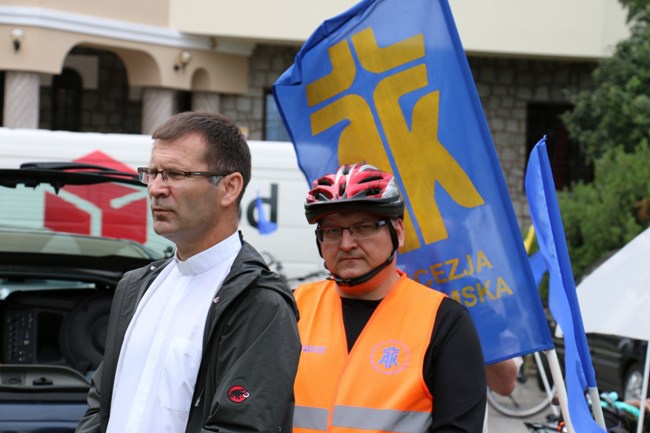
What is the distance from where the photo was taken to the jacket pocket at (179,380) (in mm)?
2709

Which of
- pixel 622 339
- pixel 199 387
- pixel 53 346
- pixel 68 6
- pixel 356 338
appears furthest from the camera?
pixel 68 6

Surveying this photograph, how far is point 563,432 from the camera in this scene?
4738 millimetres

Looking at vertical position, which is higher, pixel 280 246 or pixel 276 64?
pixel 276 64

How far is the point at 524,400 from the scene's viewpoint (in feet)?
40.3

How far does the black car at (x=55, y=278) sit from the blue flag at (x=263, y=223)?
4.27m

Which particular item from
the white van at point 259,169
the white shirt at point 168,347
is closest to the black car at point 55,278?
the white shirt at point 168,347

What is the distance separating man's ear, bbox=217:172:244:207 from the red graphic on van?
313 cm

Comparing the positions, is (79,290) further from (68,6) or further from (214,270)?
(68,6)

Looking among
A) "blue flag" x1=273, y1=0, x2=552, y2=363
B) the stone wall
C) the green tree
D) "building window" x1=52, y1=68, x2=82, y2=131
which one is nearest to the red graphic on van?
"blue flag" x1=273, y1=0, x2=552, y2=363

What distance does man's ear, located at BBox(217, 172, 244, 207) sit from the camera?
9.35 ft

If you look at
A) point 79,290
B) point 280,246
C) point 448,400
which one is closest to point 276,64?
point 280,246

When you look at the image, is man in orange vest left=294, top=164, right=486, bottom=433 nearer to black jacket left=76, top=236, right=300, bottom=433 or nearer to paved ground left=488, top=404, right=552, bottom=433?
black jacket left=76, top=236, right=300, bottom=433

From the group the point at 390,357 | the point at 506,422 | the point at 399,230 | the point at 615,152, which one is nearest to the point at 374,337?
the point at 390,357

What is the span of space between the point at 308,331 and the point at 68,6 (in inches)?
646
